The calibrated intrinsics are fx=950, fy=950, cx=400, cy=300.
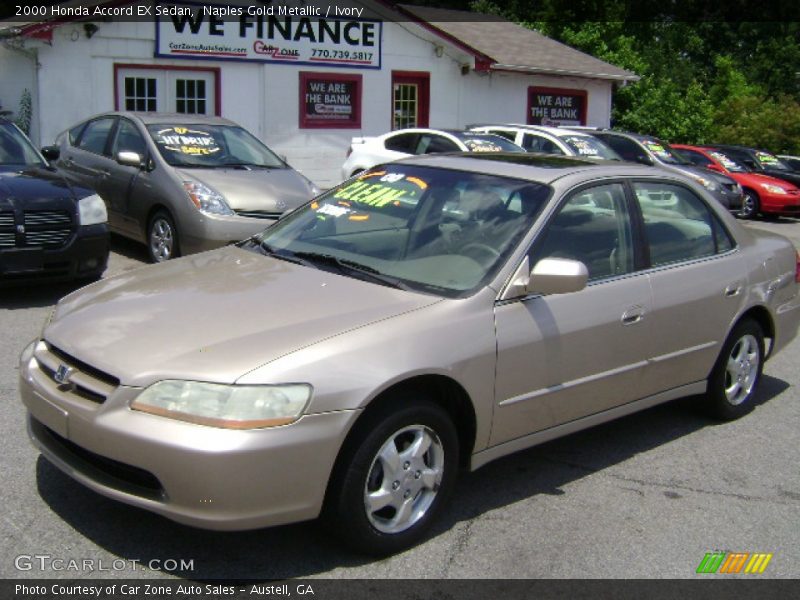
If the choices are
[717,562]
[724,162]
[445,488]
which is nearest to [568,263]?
[445,488]

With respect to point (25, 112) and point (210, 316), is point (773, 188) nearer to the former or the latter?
point (25, 112)

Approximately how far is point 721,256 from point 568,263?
1759mm

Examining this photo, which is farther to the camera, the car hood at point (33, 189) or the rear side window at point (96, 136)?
the rear side window at point (96, 136)

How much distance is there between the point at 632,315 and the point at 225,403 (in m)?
2.27

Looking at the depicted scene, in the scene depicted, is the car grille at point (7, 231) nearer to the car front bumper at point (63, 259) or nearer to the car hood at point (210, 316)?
the car front bumper at point (63, 259)

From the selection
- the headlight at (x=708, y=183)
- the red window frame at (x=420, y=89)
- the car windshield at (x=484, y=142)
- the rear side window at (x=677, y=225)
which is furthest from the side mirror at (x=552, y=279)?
the red window frame at (x=420, y=89)

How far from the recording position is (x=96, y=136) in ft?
35.7

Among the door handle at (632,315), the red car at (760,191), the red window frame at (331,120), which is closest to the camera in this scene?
the door handle at (632,315)

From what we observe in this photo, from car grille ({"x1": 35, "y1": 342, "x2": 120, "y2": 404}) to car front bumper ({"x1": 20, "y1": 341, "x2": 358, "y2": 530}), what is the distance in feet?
0.10

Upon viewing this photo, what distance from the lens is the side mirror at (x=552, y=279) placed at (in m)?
4.12

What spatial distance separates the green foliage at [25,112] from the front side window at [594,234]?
479 inches

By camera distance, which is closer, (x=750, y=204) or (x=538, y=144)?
(x=538, y=144)

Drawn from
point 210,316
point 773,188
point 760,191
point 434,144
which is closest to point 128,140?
point 434,144

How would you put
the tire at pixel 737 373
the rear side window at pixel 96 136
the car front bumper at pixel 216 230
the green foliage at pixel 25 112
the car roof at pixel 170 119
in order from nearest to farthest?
the tire at pixel 737 373, the car front bumper at pixel 216 230, the car roof at pixel 170 119, the rear side window at pixel 96 136, the green foliage at pixel 25 112
